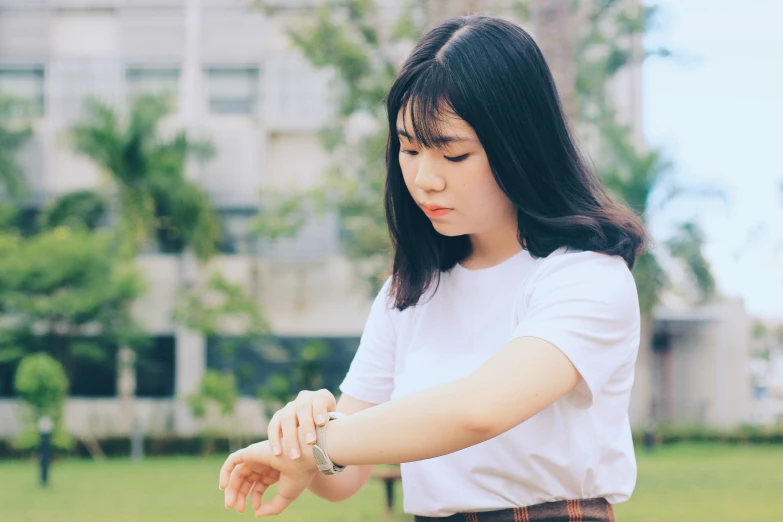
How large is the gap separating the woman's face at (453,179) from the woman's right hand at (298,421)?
0.97 feet

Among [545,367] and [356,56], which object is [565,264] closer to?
[545,367]

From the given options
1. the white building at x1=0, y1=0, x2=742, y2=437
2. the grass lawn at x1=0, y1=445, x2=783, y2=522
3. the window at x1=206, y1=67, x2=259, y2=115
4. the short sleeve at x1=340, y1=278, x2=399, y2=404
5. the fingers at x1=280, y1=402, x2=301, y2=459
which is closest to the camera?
the fingers at x1=280, y1=402, x2=301, y2=459

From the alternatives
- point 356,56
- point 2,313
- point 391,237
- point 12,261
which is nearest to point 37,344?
point 2,313

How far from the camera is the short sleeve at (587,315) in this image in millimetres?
1286

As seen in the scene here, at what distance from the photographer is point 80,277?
1903 cm

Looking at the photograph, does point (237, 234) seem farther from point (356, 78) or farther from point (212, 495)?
point (212, 495)

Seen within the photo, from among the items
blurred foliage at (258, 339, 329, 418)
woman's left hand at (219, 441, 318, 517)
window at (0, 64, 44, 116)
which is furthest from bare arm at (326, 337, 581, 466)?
window at (0, 64, 44, 116)

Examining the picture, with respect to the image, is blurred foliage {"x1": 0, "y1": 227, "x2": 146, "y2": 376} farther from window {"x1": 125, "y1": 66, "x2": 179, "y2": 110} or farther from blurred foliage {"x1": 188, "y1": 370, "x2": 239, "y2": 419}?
window {"x1": 125, "y1": 66, "x2": 179, "y2": 110}

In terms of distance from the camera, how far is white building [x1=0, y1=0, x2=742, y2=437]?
22.0 meters

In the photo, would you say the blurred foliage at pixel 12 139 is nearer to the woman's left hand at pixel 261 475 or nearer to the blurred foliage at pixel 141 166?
the blurred foliage at pixel 141 166

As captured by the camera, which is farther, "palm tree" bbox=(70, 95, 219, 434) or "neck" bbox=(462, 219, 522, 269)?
"palm tree" bbox=(70, 95, 219, 434)

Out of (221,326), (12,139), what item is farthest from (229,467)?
(12,139)

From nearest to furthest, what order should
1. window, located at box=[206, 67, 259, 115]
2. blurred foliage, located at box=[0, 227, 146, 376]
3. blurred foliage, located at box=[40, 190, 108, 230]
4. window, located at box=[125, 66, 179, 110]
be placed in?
blurred foliage, located at box=[0, 227, 146, 376]
blurred foliage, located at box=[40, 190, 108, 230]
window, located at box=[125, 66, 179, 110]
window, located at box=[206, 67, 259, 115]

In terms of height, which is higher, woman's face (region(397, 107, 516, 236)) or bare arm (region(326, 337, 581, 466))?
woman's face (region(397, 107, 516, 236))
